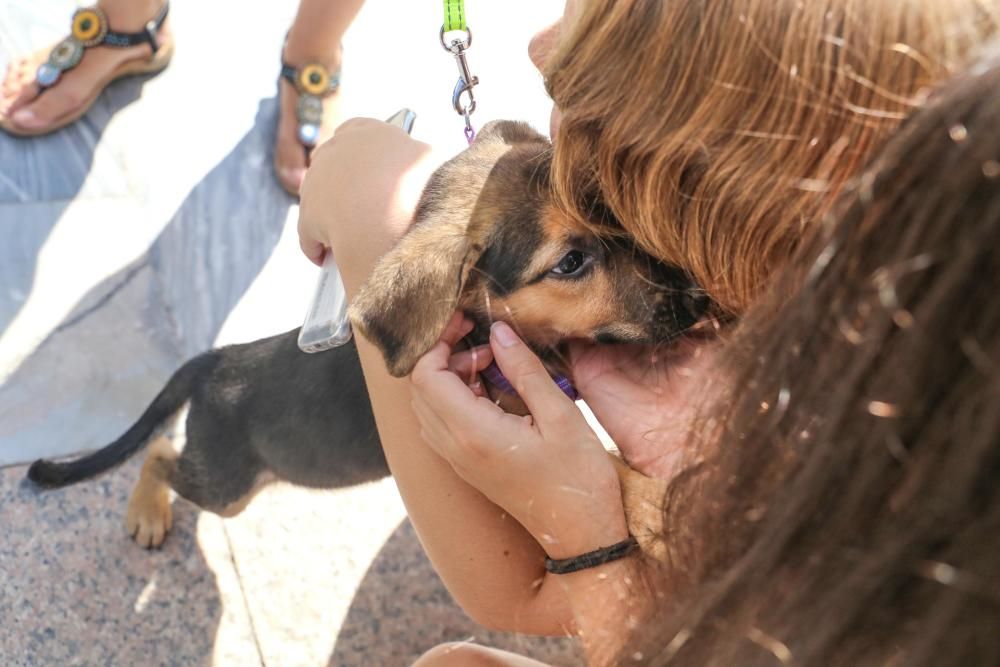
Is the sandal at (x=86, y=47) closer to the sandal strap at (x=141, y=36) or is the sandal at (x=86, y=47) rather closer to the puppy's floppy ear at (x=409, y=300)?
the sandal strap at (x=141, y=36)

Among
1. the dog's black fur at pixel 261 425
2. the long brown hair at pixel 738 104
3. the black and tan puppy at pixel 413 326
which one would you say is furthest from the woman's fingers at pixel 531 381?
the dog's black fur at pixel 261 425

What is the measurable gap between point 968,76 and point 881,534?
1.66ft

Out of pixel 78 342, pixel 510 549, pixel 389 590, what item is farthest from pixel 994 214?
pixel 78 342

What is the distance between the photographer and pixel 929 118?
38.3 inches

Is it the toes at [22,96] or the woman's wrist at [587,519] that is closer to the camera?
the woman's wrist at [587,519]

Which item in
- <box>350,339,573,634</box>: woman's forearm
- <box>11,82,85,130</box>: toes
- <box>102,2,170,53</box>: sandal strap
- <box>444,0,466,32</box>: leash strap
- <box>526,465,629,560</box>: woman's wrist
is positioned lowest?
<box>350,339,573,634</box>: woman's forearm

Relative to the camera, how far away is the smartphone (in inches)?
89.2

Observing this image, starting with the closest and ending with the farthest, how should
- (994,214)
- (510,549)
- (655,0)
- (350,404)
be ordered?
(994,214) < (655,0) < (510,549) < (350,404)

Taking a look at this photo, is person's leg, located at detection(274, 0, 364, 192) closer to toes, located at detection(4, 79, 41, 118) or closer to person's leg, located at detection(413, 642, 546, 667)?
toes, located at detection(4, 79, 41, 118)

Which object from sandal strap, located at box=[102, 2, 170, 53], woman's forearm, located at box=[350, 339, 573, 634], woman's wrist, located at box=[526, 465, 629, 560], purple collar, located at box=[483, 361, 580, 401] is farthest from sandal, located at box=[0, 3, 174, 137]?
woman's wrist, located at box=[526, 465, 629, 560]

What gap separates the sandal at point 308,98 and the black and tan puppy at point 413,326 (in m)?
1.34

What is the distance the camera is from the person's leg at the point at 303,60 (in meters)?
3.67

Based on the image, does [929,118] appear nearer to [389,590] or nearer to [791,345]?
[791,345]

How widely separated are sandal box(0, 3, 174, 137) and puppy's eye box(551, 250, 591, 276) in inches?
103
